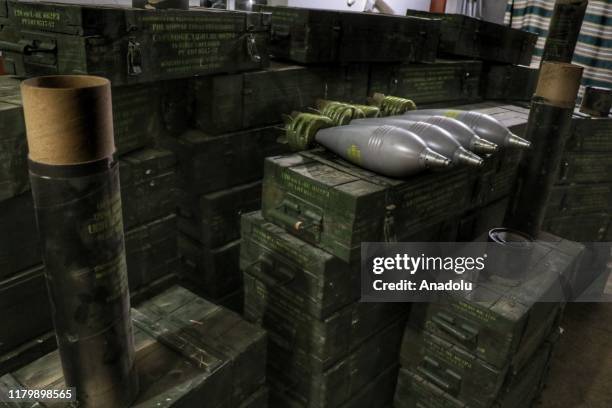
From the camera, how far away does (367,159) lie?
2.01m

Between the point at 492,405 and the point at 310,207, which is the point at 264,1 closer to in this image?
the point at 310,207

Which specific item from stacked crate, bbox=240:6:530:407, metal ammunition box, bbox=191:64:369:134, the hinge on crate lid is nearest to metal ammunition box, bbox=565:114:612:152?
stacked crate, bbox=240:6:530:407

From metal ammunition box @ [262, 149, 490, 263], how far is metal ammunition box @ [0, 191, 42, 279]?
0.88m

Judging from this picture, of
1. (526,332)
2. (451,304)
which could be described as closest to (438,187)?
(451,304)

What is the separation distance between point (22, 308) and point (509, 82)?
3.50m

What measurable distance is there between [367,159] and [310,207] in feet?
0.98

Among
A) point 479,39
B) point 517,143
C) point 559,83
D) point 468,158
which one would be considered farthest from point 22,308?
point 479,39

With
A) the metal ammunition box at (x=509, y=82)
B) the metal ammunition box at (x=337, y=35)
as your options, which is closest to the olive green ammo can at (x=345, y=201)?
the metal ammunition box at (x=337, y=35)

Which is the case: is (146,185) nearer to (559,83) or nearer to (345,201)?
(345,201)

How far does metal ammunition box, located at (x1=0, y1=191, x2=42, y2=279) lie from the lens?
1.75 m

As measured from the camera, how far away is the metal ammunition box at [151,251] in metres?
2.18

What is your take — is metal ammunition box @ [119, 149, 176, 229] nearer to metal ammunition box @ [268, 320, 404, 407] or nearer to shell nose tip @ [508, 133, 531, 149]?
metal ammunition box @ [268, 320, 404, 407]

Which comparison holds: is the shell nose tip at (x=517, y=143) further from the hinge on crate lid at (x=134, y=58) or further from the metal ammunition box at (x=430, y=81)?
the hinge on crate lid at (x=134, y=58)

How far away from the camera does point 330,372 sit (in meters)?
2.20
